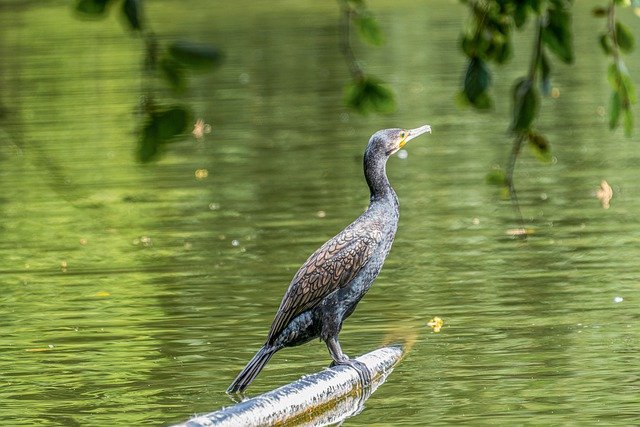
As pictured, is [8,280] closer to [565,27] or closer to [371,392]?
[371,392]

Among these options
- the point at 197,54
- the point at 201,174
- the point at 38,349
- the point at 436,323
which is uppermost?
the point at 197,54

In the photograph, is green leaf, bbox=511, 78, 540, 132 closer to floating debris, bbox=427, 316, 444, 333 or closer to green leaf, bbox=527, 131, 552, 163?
green leaf, bbox=527, 131, 552, 163

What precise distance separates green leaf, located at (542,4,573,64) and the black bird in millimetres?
4442

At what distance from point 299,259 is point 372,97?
9.04 m

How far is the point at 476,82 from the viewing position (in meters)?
3.86

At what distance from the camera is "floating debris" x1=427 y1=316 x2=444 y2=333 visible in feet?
33.2

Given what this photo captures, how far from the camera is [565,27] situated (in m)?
3.73

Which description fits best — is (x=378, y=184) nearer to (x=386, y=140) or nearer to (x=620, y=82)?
(x=386, y=140)

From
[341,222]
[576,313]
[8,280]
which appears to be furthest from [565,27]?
[341,222]

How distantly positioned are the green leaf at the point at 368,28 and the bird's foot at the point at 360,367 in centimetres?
483

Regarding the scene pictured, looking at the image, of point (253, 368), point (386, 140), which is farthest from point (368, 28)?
point (386, 140)

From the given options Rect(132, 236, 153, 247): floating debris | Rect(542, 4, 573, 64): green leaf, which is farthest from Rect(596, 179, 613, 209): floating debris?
Rect(542, 4, 573, 64): green leaf

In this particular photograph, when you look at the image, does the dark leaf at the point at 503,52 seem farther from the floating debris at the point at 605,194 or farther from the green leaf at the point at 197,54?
the floating debris at the point at 605,194

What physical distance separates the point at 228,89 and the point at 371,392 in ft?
71.1
